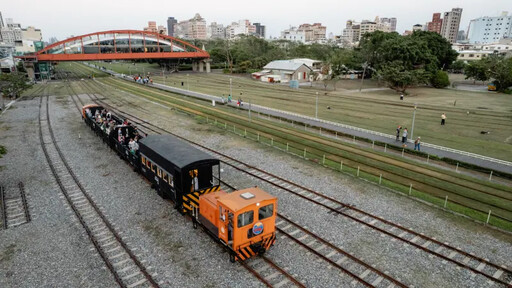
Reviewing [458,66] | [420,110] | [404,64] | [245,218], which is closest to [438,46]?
[404,64]

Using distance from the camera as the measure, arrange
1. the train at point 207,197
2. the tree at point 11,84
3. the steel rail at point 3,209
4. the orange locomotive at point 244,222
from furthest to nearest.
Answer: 1. the tree at point 11,84
2. the steel rail at point 3,209
3. the train at point 207,197
4. the orange locomotive at point 244,222

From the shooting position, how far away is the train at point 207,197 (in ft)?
43.1

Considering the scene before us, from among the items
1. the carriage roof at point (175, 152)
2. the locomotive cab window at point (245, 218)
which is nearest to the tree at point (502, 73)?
the carriage roof at point (175, 152)

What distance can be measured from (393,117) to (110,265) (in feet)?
142

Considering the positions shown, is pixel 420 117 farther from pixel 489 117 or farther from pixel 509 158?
pixel 509 158

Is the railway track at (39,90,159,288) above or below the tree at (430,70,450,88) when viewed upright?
below

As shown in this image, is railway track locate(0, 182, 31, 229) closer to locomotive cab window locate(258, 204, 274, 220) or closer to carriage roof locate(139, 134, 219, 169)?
carriage roof locate(139, 134, 219, 169)

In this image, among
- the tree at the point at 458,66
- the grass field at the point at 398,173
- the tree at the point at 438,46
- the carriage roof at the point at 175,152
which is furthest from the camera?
the tree at the point at 458,66

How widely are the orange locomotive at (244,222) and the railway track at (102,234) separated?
3439 mm

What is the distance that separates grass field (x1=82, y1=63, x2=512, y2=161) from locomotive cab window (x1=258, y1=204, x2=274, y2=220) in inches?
1067

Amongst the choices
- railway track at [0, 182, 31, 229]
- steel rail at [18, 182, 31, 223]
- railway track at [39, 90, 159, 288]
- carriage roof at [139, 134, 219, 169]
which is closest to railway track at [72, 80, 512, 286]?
carriage roof at [139, 134, 219, 169]

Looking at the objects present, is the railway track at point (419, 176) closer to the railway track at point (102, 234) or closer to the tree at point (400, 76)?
the railway track at point (102, 234)

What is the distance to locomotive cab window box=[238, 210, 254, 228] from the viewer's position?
12828mm

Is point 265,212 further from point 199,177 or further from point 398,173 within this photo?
point 398,173
